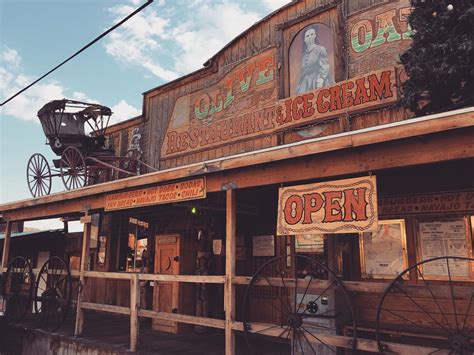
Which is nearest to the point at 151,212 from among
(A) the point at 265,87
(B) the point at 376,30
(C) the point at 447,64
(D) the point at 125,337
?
(D) the point at 125,337

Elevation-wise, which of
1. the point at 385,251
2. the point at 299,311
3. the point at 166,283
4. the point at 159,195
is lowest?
the point at 299,311

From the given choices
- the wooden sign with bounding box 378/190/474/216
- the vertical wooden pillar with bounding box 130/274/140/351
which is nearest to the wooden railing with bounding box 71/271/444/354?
the vertical wooden pillar with bounding box 130/274/140/351

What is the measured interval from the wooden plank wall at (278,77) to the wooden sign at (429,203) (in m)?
1.50

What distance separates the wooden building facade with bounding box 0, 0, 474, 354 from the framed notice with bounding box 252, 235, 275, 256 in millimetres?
36

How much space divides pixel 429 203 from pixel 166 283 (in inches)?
238

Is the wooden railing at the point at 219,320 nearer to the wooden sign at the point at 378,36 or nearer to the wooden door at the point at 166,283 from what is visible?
the wooden door at the point at 166,283

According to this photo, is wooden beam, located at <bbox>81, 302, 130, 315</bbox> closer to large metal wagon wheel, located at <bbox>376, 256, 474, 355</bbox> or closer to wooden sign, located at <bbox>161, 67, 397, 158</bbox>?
large metal wagon wheel, located at <bbox>376, 256, 474, 355</bbox>

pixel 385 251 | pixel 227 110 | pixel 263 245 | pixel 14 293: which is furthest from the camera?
pixel 14 293

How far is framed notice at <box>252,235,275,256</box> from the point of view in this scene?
9115 mm

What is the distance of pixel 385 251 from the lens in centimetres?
704

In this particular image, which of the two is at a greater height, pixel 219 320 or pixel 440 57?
pixel 440 57

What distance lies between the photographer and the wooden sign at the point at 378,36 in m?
7.60

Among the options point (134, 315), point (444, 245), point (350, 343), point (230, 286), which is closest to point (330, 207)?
point (350, 343)

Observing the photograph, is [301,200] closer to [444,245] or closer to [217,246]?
[444,245]
